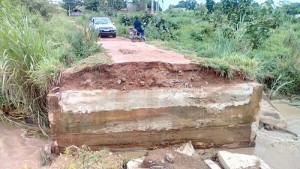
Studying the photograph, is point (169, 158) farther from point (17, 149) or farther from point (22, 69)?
point (22, 69)

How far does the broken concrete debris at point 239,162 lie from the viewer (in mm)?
5328

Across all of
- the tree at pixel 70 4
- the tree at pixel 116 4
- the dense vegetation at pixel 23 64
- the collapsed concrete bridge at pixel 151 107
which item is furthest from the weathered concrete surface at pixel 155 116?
the tree at pixel 70 4

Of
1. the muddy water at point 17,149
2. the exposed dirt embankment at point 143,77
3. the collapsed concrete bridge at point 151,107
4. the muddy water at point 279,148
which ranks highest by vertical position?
the exposed dirt embankment at point 143,77

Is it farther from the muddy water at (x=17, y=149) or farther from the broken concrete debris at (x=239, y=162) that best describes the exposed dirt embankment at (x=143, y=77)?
the broken concrete debris at (x=239, y=162)

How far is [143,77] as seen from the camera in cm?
641

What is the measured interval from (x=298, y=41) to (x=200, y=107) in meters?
9.76

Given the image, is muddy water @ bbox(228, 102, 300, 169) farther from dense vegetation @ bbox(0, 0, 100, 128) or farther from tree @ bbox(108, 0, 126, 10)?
tree @ bbox(108, 0, 126, 10)

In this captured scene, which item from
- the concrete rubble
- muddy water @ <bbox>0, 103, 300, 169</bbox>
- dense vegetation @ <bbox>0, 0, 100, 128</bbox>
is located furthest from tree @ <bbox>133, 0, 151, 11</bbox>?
the concrete rubble

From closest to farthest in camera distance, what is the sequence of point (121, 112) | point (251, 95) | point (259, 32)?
point (121, 112) → point (251, 95) → point (259, 32)

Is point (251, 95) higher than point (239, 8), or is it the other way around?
point (239, 8)

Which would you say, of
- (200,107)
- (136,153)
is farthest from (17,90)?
(200,107)

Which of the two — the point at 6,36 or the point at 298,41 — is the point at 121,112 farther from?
the point at 298,41

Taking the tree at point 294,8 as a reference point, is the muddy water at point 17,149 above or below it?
below

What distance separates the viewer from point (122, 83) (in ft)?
20.5
